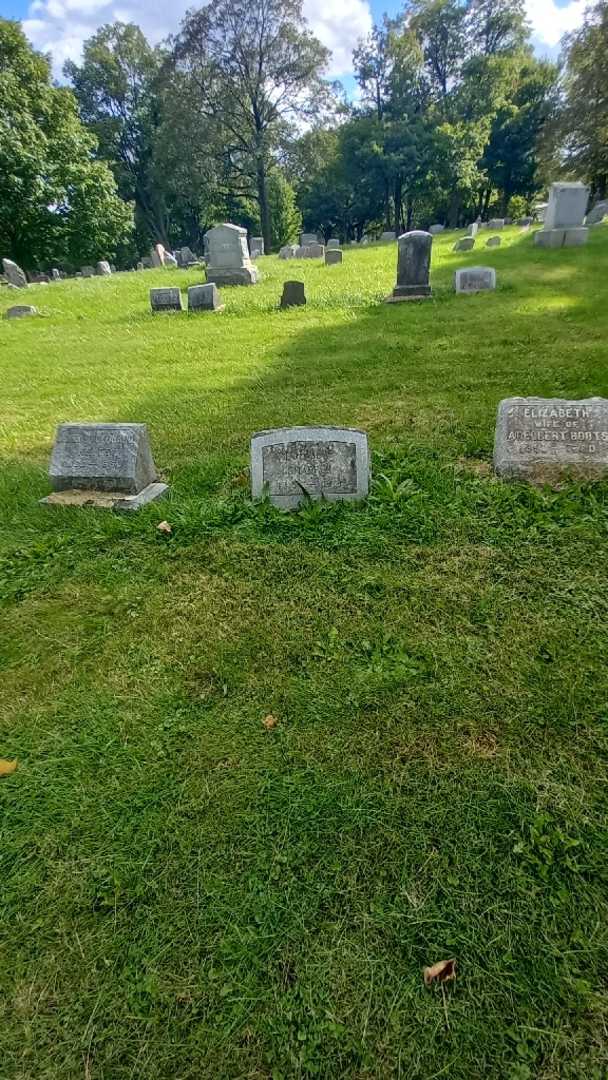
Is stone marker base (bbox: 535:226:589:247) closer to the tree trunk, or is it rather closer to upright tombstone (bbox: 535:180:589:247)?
upright tombstone (bbox: 535:180:589:247)

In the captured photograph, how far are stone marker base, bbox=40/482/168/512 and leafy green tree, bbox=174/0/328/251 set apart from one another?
102ft

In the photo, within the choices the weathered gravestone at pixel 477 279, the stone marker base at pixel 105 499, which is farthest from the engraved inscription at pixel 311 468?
the weathered gravestone at pixel 477 279

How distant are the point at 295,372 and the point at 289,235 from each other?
41.6m

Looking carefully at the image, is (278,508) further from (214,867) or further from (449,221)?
(449,221)

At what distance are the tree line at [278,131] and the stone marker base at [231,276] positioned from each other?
16204mm

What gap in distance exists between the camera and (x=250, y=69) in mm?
26781

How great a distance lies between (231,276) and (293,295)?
4150 mm

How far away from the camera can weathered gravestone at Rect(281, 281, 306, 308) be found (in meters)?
10.9

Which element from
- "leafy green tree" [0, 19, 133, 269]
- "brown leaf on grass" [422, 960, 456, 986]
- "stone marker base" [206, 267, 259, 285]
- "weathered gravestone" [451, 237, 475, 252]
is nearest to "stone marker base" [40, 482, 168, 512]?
"brown leaf on grass" [422, 960, 456, 986]

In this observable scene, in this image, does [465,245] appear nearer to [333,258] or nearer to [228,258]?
[333,258]

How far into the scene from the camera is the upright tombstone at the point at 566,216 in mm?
14562

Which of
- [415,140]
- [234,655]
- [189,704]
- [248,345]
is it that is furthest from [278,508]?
[415,140]

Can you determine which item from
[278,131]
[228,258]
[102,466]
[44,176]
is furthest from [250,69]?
[102,466]

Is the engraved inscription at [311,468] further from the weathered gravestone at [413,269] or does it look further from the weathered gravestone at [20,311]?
the weathered gravestone at [20,311]
